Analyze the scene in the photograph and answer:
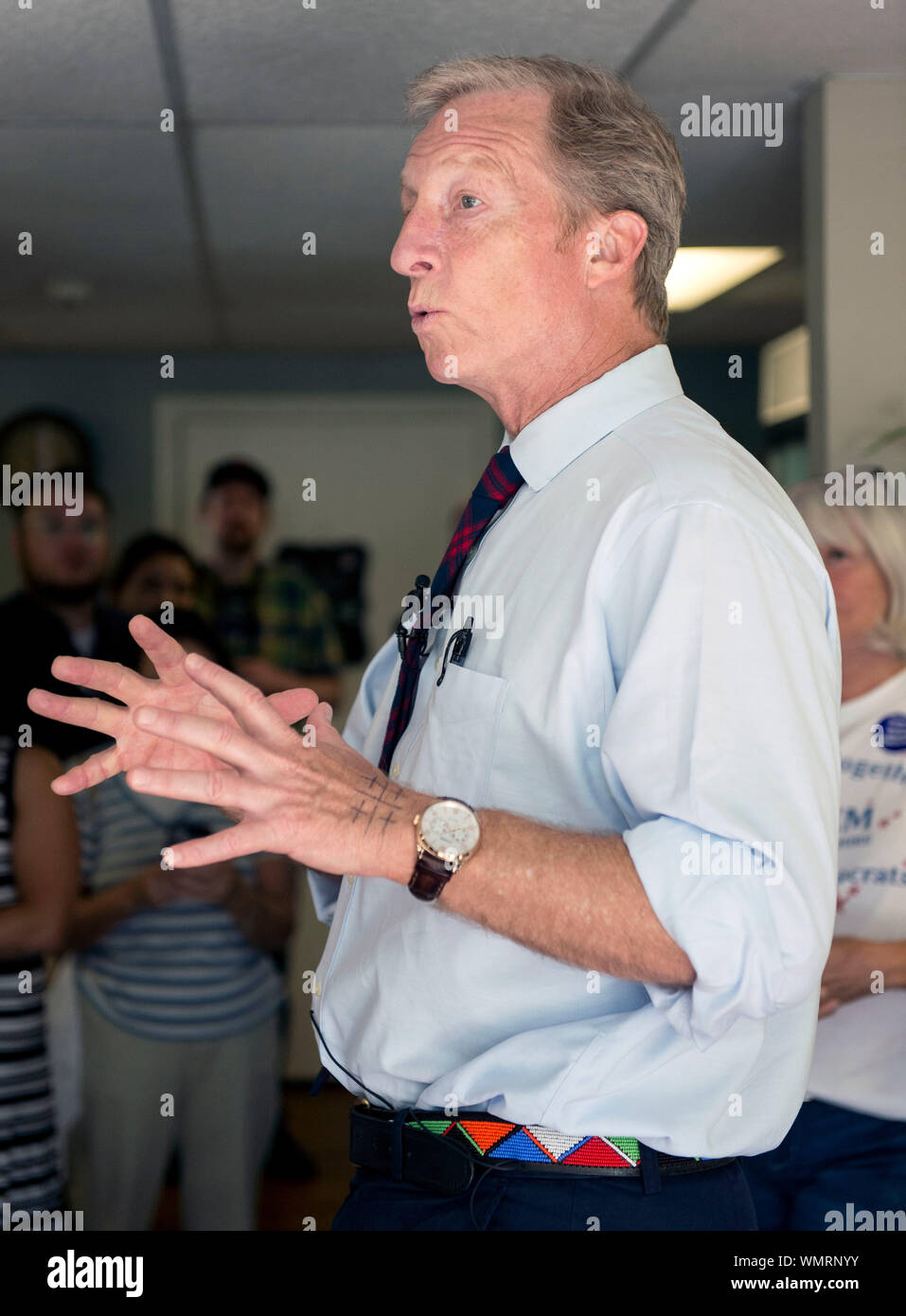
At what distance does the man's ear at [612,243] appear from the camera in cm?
96

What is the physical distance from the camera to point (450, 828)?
71 centimetres

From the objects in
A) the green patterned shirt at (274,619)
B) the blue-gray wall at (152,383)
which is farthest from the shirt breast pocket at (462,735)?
the blue-gray wall at (152,383)

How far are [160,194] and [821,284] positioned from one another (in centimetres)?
142

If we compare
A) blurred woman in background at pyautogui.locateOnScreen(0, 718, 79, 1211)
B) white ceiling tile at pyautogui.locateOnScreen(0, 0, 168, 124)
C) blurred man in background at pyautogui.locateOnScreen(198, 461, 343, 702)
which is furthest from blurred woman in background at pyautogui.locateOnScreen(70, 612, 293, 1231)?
blurred man in background at pyautogui.locateOnScreen(198, 461, 343, 702)

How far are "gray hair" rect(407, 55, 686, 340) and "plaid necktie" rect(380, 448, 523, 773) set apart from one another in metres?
0.17

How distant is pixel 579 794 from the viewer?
0.83m

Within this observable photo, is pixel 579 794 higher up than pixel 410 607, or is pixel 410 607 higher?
pixel 410 607

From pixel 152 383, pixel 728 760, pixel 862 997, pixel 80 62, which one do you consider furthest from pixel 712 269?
pixel 728 760

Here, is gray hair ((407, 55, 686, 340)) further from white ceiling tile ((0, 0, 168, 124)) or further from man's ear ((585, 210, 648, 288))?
white ceiling tile ((0, 0, 168, 124))

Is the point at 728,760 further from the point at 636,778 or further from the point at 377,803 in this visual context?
the point at 377,803

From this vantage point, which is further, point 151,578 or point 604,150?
point 151,578

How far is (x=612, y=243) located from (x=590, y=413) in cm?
14

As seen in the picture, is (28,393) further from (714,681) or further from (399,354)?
(714,681)
